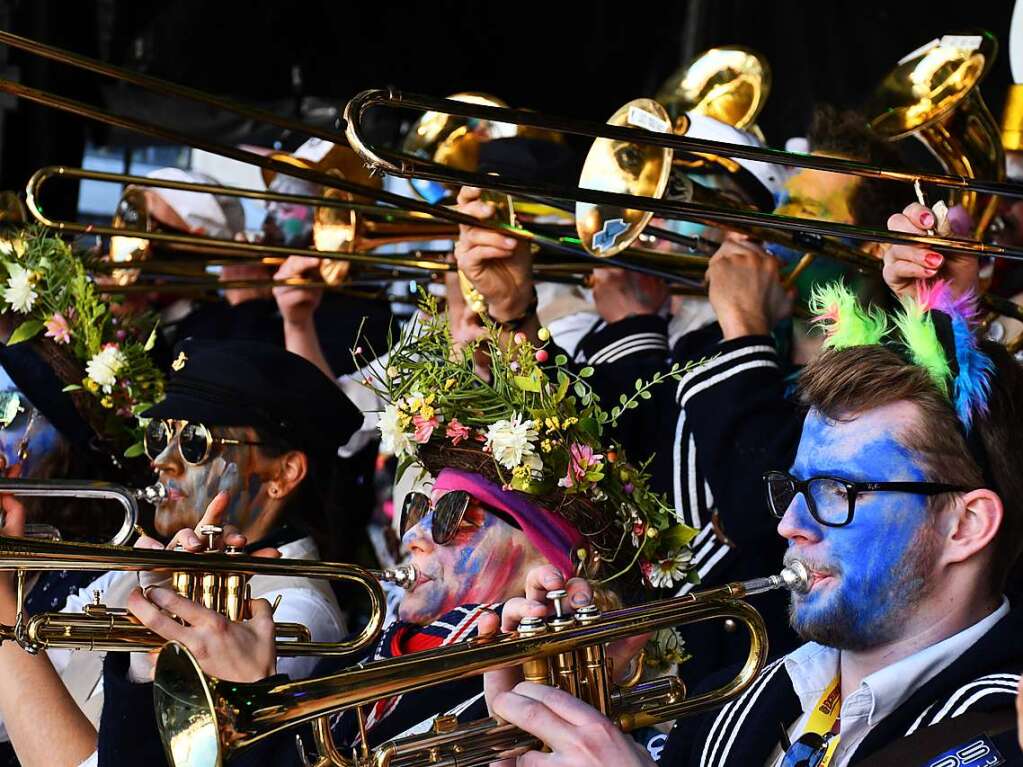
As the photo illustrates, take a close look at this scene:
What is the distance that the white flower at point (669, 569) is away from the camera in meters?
3.20

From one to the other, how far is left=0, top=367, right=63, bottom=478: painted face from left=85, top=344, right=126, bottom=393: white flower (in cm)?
21

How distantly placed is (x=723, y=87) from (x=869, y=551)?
232 cm

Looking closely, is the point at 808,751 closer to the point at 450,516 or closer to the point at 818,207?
the point at 450,516

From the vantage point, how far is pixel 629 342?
173 inches

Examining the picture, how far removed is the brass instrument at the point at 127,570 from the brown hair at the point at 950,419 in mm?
982

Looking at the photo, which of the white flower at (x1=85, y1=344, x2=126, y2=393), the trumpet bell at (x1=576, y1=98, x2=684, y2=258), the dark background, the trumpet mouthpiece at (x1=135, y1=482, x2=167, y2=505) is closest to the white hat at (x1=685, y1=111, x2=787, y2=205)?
the trumpet bell at (x1=576, y1=98, x2=684, y2=258)

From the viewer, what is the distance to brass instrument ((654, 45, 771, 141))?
455 centimetres

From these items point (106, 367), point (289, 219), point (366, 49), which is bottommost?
point (106, 367)

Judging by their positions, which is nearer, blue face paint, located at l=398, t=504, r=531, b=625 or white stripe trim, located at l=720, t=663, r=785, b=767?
white stripe trim, located at l=720, t=663, r=785, b=767

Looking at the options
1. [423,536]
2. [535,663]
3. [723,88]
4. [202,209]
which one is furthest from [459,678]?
[202,209]

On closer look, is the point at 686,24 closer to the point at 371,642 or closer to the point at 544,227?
the point at 544,227

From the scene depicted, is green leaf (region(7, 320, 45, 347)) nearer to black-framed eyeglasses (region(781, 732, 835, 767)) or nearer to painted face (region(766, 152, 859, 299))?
painted face (region(766, 152, 859, 299))

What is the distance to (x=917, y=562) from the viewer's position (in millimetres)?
2570

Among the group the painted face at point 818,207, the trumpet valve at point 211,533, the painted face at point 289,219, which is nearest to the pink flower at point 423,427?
the trumpet valve at point 211,533
